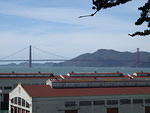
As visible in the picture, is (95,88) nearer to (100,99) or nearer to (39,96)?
(100,99)

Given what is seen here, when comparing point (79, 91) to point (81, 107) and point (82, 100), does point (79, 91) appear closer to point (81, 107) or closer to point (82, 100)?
point (82, 100)

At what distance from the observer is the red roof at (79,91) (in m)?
62.4

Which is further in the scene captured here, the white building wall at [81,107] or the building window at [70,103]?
the building window at [70,103]

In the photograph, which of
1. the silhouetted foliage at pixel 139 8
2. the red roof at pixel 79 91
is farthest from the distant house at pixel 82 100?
the silhouetted foliage at pixel 139 8

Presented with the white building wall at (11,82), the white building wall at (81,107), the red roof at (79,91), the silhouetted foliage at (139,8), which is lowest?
the white building wall at (81,107)

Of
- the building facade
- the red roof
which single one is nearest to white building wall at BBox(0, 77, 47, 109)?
the building facade

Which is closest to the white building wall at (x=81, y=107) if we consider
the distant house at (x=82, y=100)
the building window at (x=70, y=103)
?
the distant house at (x=82, y=100)

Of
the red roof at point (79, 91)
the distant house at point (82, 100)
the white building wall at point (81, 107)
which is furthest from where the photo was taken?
the red roof at point (79, 91)

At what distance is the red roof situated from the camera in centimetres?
6236

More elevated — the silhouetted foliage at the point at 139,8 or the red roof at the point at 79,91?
the silhouetted foliage at the point at 139,8

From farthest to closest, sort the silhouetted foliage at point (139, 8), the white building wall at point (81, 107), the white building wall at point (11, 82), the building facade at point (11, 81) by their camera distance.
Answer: the white building wall at point (11, 82) < the building facade at point (11, 81) < the white building wall at point (81, 107) < the silhouetted foliage at point (139, 8)

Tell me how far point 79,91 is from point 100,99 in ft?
13.6

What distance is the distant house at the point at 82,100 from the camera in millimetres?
60062

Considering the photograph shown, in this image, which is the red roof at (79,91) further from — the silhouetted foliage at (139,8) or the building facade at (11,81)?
the silhouetted foliage at (139,8)
